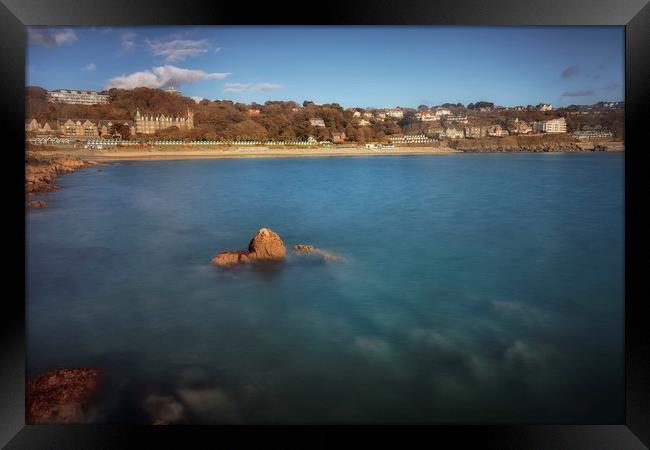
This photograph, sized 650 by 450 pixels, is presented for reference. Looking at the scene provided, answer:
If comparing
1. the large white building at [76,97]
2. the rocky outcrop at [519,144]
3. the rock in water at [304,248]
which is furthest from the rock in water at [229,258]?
the rocky outcrop at [519,144]

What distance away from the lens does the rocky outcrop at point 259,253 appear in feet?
13.4

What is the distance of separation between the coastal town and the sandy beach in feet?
0.17

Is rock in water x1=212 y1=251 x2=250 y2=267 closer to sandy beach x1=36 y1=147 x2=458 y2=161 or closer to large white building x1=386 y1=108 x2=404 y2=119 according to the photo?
sandy beach x1=36 y1=147 x2=458 y2=161

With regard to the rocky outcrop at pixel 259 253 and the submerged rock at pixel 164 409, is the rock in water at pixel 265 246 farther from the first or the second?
the submerged rock at pixel 164 409

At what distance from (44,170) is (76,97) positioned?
66cm

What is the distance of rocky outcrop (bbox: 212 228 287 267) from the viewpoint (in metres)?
4.07

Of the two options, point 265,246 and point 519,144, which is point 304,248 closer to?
point 265,246

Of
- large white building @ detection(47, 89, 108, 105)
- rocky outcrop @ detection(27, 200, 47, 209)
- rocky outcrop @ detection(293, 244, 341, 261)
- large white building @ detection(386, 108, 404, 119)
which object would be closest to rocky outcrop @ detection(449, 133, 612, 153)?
large white building @ detection(386, 108, 404, 119)

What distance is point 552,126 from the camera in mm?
5234

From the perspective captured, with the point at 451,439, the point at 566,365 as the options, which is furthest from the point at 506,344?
the point at 451,439

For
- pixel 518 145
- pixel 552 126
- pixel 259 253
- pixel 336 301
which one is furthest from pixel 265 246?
pixel 552 126

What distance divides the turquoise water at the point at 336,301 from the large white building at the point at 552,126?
26cm

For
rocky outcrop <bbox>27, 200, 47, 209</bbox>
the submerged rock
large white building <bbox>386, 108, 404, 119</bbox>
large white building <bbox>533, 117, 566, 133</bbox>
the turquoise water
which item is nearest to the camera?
the submerged rock

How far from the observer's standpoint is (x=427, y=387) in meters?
3.16
